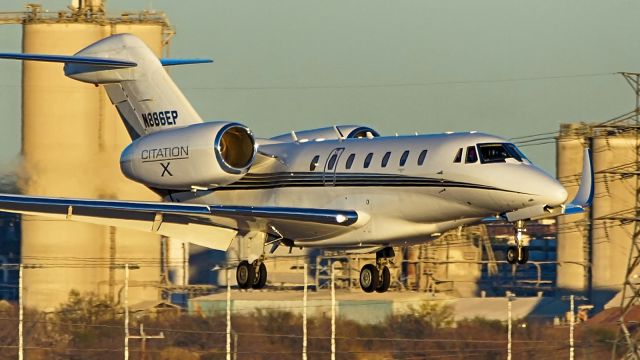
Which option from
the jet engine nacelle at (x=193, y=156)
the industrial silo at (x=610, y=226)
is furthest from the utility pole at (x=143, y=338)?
the industrial silo at (x=610, y=226)

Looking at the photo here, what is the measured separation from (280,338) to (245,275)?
23534mm

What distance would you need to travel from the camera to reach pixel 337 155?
114ft

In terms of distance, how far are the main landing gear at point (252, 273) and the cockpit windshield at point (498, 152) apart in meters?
7.22

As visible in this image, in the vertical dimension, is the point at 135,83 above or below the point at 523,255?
above

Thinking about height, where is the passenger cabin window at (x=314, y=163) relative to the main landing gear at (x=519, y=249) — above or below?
above

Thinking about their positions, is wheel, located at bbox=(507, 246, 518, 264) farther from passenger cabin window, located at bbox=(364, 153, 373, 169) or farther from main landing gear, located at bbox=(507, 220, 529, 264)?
passenger cabin window, located at bbox=(364, 153, 373, 169)

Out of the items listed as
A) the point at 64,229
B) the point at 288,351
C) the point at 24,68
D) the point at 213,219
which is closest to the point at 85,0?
the point at 24,68

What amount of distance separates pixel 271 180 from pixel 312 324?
87.8 ft

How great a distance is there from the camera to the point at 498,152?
31.9 meters

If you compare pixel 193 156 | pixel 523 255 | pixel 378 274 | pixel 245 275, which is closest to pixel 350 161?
pixel 378 274

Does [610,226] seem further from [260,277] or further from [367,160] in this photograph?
[367,160]

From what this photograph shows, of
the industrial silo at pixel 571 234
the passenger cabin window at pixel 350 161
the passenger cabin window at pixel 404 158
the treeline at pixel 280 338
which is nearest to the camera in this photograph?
the passenger cabin window at pixel 404 158

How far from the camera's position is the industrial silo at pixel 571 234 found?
302ft

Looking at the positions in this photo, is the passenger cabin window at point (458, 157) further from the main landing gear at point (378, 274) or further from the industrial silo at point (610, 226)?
the industrial silo at point (610, 226)
